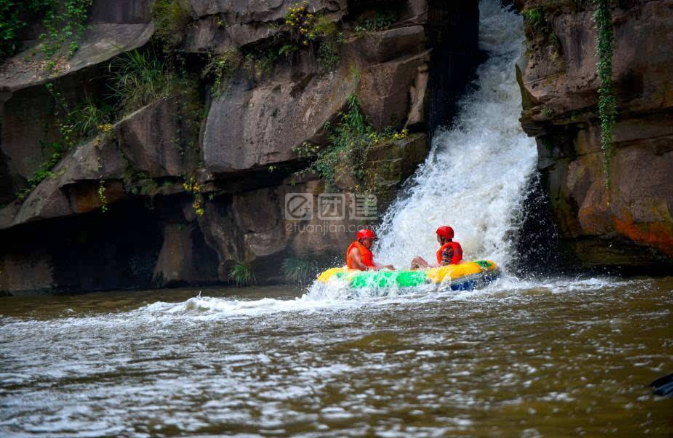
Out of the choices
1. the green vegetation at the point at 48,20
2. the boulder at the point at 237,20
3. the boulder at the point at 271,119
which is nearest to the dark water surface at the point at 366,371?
the boulder at the point at 271,119

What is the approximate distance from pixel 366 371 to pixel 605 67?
244 inches

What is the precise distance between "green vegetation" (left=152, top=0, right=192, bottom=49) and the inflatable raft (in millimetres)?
7473

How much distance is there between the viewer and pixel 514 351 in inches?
191

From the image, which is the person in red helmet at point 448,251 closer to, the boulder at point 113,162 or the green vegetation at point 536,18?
the green vegetation at point 536,18

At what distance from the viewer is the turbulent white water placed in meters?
10.6

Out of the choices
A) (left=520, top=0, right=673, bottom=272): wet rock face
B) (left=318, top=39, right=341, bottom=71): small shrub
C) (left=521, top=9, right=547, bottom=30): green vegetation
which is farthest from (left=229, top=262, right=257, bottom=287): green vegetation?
(left=521, top=9, right=547, bottom=30): green vegetation

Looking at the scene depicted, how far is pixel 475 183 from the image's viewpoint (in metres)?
11.6

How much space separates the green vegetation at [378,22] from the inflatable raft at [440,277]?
16.5 feet

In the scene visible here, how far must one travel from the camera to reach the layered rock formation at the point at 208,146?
488 inches

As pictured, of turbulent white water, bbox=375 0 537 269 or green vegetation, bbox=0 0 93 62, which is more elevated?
green vegetation, bbox=0 0 93 62

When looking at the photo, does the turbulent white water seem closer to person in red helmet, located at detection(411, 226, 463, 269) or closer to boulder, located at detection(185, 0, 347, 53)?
person in red helmet, located at detection(411, 226, 463, 269)

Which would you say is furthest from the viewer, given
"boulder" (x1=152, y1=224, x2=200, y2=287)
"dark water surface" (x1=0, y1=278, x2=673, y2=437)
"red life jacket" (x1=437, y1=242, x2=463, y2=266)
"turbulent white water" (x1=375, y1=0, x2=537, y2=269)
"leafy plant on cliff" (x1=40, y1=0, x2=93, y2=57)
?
"boulder" (x1=152, y1=224, x2=200, y2=287)

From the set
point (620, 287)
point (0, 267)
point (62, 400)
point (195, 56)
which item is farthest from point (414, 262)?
point (0, 267)

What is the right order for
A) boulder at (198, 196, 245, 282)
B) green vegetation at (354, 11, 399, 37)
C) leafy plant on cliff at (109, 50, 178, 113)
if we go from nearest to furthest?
green vegetation at (354, 11, 399, 37), boulder at (198, 196, 245, 282), leafy plant on cliff at (109, 50, 178, 113)
